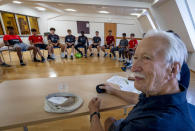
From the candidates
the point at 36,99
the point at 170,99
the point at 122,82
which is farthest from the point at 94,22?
the point at 170,99

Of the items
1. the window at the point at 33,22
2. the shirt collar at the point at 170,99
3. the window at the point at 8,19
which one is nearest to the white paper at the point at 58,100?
the shirt collar at the point at 170,99

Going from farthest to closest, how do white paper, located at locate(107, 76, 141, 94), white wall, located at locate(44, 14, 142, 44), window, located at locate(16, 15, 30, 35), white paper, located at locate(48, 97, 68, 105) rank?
white wall, located at locate(44, 14, 142, 44) → window, located at locate(16, 15, 30, 35) → white paper, located at locate(107, 76, 141, 94) → white paper, located at locate(48, 97, 68, 105)

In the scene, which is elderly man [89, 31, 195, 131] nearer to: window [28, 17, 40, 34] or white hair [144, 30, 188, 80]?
white hair [144, 30, 188, 80]

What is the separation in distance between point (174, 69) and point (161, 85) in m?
0.10

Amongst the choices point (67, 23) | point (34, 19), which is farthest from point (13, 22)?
point (67, 23)

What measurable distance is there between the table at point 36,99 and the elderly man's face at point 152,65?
34cm

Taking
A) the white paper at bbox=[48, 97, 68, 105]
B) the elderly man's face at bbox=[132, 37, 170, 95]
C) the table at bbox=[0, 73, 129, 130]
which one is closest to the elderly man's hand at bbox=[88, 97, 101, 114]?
the table at bbox=[0, 73, 129, 130]

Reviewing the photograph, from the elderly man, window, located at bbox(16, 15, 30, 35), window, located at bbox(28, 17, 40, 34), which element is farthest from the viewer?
window, located at bbox(28, 17, 40, 34)

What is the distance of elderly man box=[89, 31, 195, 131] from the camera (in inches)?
17.2

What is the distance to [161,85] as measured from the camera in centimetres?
54

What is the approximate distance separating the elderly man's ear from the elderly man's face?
0.02 m

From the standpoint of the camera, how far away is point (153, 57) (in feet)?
1.76

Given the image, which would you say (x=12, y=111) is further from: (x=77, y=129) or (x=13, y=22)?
(x=13, y=22)

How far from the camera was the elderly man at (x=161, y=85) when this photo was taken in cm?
44
